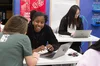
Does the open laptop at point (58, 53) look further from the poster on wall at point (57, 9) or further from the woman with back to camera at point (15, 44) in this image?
the poster on wall at point (57, 9)

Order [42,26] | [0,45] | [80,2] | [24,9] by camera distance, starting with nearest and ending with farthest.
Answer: [0,45], [42,26], [24,9], [80,2]

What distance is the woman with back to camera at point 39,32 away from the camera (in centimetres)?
309

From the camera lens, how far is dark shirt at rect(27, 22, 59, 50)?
→ 316 cm

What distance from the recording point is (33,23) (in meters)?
3.14

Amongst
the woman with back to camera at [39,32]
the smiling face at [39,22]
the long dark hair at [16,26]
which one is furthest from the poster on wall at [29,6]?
the long dark hair at [16,26]

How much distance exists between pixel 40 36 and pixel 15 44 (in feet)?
4.15

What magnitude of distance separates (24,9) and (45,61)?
263 centimetres

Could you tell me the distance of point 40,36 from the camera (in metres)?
3.18

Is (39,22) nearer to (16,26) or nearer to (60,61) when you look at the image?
(60,61)

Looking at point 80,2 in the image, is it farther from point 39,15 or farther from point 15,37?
point 15,37

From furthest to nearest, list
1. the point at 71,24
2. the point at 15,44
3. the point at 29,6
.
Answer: the point at 29,6
the point at 71,24
the point at 15,44

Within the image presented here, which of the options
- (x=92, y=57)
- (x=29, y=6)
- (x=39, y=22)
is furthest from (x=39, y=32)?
(x=29, y=6)

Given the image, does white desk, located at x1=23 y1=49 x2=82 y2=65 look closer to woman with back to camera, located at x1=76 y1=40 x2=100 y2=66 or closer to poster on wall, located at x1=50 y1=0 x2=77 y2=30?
woman with back to camera, located at x1=76 y1=40 x2=100 y2=66

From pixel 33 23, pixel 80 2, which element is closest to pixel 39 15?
pixel 33 23
